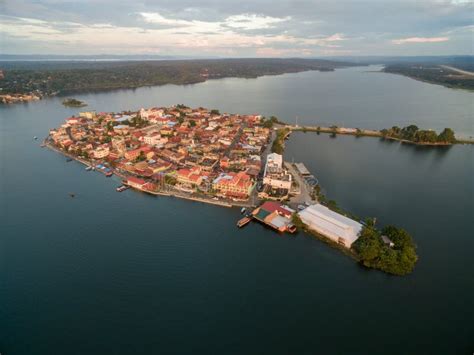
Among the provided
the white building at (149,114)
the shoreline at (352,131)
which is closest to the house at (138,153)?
the white building at (149,114)

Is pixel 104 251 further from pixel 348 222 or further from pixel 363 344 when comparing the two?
pixel 348 222

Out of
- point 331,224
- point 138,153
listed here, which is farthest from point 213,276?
point 138,153

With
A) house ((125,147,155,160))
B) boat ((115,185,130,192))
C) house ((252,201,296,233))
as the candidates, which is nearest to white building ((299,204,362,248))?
house ((252,201,296,233))

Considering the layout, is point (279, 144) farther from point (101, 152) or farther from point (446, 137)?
point (446, 137)

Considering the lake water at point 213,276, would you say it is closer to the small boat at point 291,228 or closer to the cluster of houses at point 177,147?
the small boat at point 291,228

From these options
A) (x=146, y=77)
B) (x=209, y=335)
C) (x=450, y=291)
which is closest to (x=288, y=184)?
(x=450, y=291)

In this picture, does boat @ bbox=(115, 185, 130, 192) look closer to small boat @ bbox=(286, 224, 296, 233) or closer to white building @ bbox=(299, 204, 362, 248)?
small boat @ bbox=(286, 224, 296, 233)
